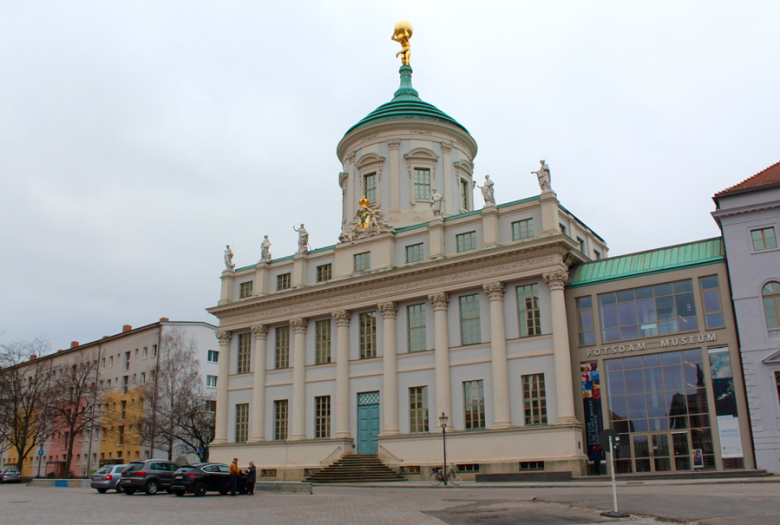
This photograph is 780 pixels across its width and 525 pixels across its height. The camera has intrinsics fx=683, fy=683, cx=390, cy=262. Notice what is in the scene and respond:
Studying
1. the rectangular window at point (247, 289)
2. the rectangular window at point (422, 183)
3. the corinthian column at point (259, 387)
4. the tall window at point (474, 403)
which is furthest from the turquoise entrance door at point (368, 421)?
the rectangular window at point (422, 183)

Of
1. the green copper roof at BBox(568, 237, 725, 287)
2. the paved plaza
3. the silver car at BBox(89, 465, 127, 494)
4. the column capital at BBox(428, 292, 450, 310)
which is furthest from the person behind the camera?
the column capital at BBox(428, 292, 450, 310)

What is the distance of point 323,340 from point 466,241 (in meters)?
11.4

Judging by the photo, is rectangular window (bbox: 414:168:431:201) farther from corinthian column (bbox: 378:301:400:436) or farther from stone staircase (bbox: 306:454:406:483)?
stone staircase (bbox: 306:454:406:483)

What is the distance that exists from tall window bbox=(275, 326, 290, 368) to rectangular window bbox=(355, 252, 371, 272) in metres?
6.75

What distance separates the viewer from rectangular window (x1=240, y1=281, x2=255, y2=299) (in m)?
47.7

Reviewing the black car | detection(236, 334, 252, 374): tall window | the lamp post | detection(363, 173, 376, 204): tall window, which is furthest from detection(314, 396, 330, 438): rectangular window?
detection(363, 173, 376, 204): tall window

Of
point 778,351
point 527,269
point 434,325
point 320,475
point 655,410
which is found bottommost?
point 320,475

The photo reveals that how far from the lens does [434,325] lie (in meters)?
38.3

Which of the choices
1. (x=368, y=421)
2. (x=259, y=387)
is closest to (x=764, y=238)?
(x=368, y=421)

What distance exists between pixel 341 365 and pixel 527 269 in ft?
41.9

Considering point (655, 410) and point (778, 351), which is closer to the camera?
point (778, 351)

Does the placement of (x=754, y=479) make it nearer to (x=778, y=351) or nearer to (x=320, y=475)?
(x=778, y=351)

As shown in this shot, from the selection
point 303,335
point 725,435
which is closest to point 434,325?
point 303,335

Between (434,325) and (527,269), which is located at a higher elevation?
(527,269)
